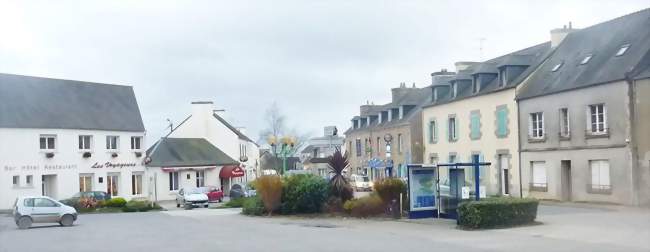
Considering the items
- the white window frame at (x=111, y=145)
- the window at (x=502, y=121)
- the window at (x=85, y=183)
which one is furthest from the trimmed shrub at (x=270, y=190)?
the white window frame at (x=111, y=145)

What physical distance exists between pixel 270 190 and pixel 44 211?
30.0 feet

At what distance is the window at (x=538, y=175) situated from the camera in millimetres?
35281

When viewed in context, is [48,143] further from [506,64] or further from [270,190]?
[506,64]

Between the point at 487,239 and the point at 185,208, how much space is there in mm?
29632

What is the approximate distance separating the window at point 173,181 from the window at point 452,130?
2308 cm

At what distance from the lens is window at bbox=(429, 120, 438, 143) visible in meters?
48.0

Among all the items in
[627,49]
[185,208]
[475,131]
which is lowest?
[185,208]

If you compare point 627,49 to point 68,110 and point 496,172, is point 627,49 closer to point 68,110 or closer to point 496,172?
point 496,172

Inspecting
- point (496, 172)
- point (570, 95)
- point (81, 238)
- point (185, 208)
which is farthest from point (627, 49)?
point (185, 208)

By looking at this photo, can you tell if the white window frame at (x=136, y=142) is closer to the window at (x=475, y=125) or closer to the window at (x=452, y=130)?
the window at (x=452, y=130)

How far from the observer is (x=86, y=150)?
49594 mm

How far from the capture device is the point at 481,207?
71.4 ft

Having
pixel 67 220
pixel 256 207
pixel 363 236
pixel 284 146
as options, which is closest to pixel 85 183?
pixel 284 146

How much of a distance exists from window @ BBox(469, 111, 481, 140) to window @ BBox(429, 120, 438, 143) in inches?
211
